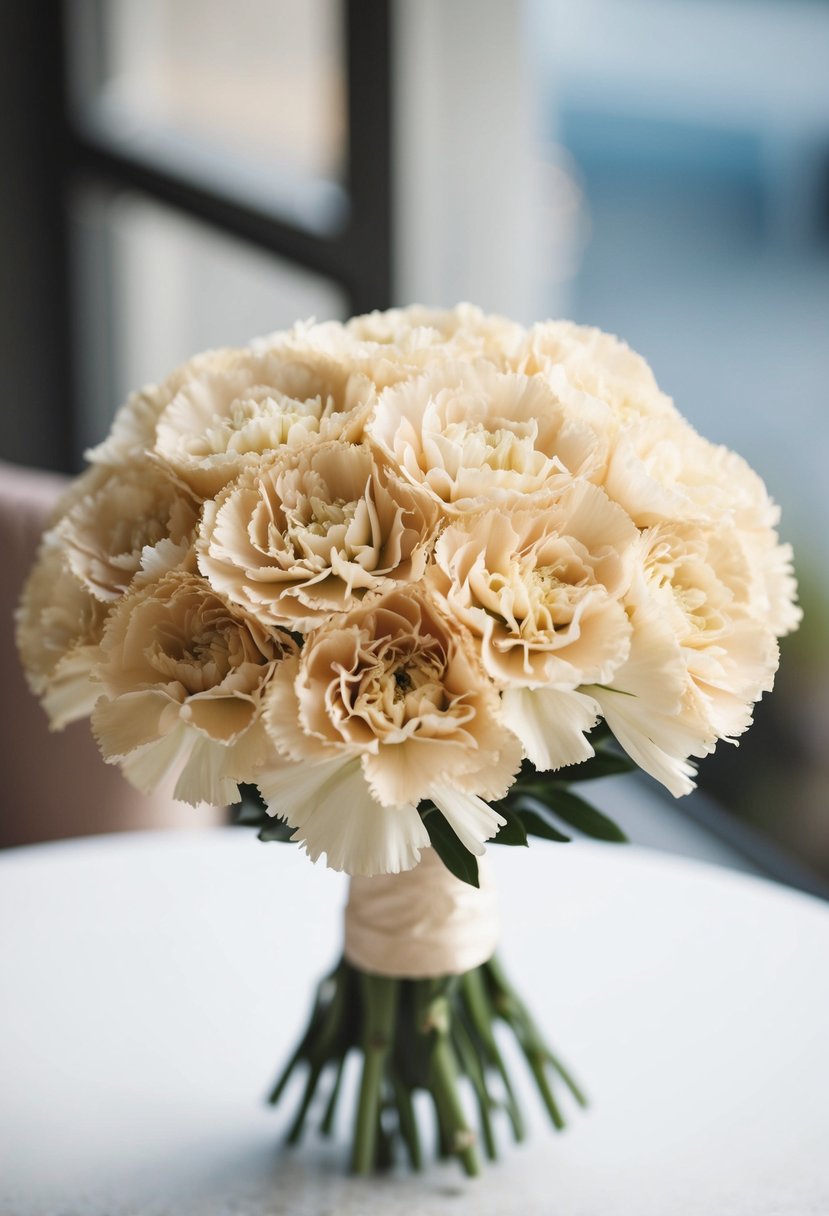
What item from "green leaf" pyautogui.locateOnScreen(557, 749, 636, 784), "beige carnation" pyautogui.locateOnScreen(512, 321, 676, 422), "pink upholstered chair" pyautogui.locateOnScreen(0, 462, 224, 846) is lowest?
"pink upholstered chair" pyautogui.locateOnScreen(0, 462, 224, 846)

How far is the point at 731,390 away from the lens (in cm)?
262

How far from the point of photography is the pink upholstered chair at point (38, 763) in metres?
1.16

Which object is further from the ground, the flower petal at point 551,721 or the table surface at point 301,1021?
the flower petal at point 551,721

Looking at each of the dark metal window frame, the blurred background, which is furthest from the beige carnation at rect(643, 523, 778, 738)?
the dark metal window frame

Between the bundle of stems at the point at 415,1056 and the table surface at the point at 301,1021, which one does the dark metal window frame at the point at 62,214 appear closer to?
the table surface at the point at 301,1021

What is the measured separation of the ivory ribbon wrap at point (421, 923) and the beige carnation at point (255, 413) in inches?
8.7

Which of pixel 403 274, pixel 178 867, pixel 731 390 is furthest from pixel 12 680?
pixel 731 390

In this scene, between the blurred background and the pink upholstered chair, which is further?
the blurred background

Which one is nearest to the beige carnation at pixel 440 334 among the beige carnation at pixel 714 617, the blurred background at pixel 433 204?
Answer: the beige carnation at pixel 714 617

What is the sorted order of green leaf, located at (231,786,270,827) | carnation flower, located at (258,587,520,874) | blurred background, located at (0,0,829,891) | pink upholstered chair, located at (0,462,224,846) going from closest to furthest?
carnation flower, located at (258,587,520,874)
green leaf, located at (231,786,270,827)
pink upholstered chair, located at (0,462,224,846)
blurred background, located at (0,0,829,891)

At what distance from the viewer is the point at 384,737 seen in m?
0.43

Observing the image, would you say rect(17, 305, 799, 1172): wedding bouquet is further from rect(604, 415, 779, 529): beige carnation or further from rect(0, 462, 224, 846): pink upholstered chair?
rect(0, 462, 224, 846): pink upholstered chair

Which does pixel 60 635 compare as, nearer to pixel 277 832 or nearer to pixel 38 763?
pixel 277 832

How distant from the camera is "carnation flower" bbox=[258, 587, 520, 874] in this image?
1.42 ft
